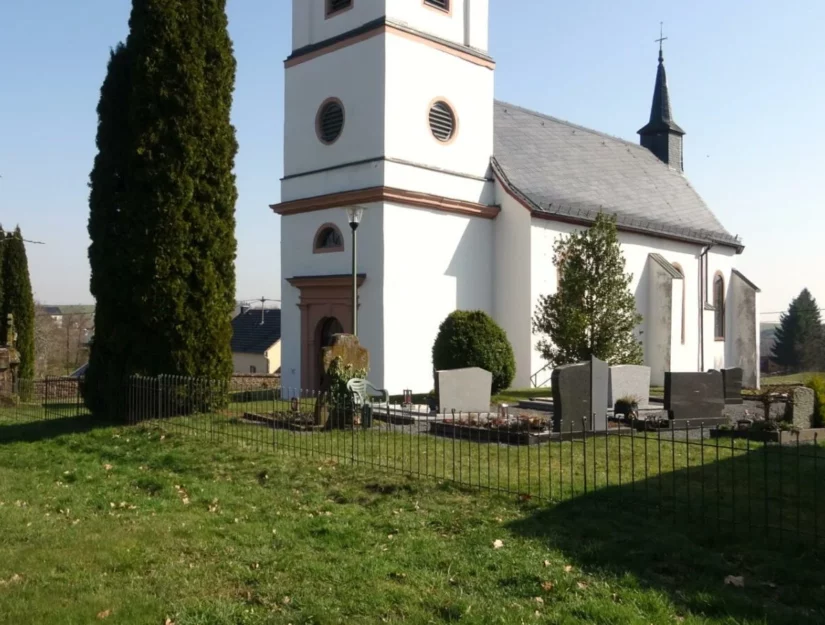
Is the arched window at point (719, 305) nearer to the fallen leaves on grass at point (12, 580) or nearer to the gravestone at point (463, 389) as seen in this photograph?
the gravestone at point (463, 389)

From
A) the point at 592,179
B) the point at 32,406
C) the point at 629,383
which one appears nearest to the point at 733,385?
the point at 629,383

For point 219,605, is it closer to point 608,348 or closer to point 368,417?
point 368,417

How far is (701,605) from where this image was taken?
4.81 meters

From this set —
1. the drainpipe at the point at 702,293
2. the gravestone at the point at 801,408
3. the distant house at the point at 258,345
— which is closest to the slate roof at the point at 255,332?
the distant house at the point at 258,345

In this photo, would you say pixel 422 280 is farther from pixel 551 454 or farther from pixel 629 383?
pixel 551 454

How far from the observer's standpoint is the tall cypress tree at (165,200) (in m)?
13.4

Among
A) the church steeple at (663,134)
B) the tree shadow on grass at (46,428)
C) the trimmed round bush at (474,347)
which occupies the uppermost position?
the church steeple at (663,134)

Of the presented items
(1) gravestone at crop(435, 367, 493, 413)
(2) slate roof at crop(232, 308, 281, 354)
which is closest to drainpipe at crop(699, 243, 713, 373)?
(1) gravestone at crop(435, 367, 493, 413)

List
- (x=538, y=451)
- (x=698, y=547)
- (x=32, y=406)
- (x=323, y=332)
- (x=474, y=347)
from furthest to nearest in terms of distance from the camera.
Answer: (x=323, y=332) → (x=474, y=347) → (x=32, y=406) → (x=538, y=451) → (x=698, y=547)

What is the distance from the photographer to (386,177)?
19703 millimetres

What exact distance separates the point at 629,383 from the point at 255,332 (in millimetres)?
36407

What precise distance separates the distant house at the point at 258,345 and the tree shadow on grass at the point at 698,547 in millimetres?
40011

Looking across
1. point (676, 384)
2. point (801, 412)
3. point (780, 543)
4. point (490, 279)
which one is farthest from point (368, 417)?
point (490, 279)

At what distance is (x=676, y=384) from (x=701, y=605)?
942cm
